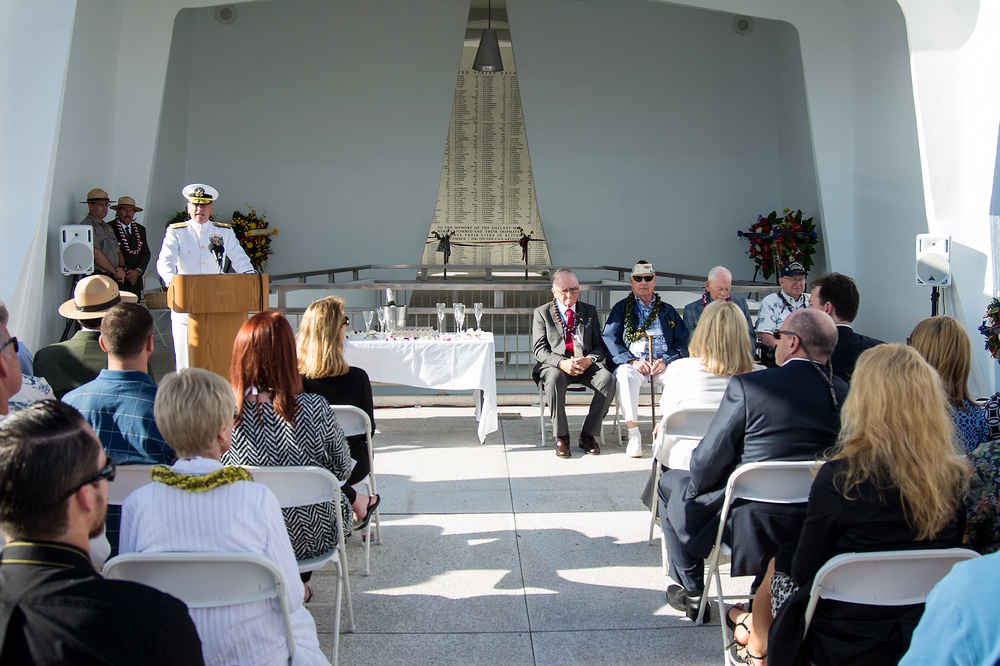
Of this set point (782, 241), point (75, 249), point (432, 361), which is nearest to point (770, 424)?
point (432, 361)

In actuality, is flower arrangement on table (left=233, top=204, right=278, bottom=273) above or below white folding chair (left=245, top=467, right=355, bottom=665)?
above

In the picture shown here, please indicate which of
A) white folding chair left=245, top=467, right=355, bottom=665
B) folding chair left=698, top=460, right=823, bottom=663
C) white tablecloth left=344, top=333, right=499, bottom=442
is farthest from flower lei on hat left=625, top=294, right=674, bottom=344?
white folding chair left=245, top=467, right=355, bottom=665

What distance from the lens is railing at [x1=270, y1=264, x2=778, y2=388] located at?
6910 millimetres

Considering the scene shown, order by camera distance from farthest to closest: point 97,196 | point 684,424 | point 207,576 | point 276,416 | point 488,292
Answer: point 488,292, point 97,196, point 684,424, point 276,416, point 207,576

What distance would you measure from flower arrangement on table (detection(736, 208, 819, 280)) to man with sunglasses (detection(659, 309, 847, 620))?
7.22 meters

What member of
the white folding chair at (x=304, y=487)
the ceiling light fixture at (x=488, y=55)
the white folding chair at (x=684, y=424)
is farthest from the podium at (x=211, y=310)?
the ceiling light fixture at (x=488, y=55)

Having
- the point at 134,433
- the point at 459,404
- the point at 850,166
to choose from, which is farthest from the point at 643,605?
the point at 850,166

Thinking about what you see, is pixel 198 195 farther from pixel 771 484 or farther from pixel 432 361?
pixel 771 484

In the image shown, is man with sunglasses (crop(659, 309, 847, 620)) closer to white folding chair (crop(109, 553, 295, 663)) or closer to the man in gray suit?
white folding chair (crop(109, 553, 295, 663))

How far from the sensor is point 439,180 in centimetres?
1150

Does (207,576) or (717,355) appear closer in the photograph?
(207,576)

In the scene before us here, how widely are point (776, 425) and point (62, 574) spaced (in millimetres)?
2094

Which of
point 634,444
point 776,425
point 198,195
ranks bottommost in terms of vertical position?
point 634,444

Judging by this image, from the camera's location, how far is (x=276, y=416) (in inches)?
109
